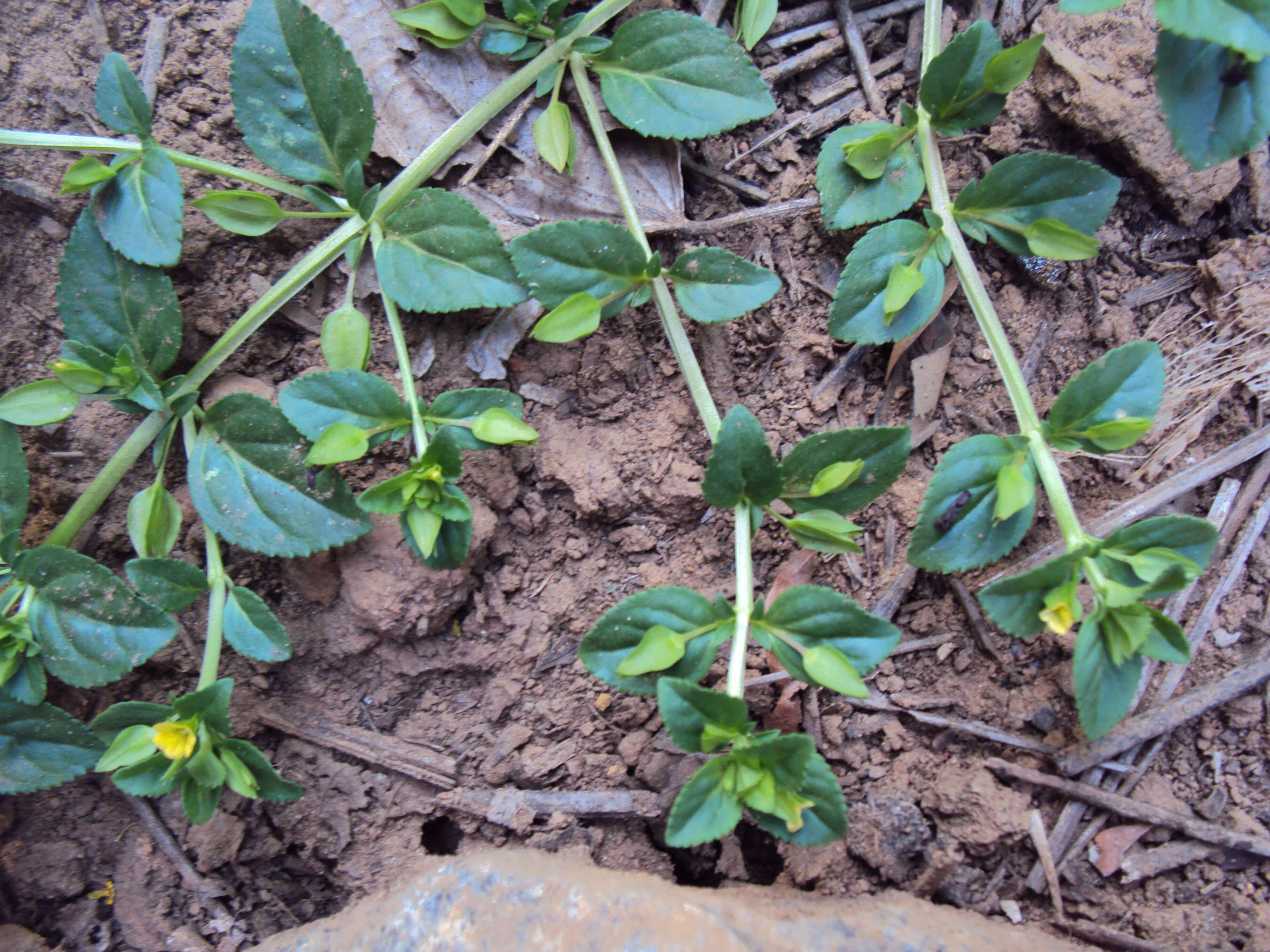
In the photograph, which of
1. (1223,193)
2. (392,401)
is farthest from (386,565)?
(1223,193)

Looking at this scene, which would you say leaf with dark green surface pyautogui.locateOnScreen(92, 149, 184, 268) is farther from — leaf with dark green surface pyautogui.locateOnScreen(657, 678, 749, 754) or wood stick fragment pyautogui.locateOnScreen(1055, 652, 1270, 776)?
wood stick fragment pyautogui.locateOnScreen(1055, 652, 1270, 776)

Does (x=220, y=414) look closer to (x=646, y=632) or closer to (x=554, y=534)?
(x=554, y=534)

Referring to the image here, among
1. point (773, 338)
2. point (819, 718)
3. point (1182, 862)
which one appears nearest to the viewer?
point (1182, 862)

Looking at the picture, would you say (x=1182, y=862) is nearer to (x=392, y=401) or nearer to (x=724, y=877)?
(x=724, y=877)

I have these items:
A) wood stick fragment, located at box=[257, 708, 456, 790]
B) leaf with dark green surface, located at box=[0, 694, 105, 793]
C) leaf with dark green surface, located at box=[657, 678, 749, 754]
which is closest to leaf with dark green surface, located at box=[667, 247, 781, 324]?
leaf with dark green surface, located at box=[657, 678, 749, 754]

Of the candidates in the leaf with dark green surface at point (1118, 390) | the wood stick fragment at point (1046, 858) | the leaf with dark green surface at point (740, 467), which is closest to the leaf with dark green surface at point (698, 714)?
the leaf with dark green surface at point (740, 467)

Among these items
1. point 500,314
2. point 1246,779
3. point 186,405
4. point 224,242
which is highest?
point 224,242

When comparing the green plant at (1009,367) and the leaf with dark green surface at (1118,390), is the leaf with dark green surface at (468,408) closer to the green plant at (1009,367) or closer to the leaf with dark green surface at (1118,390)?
the green plant at (1009,367)
